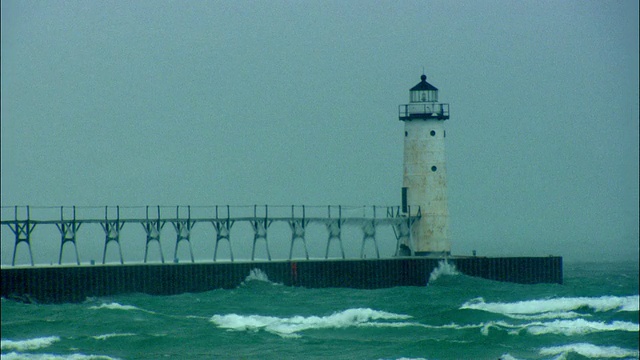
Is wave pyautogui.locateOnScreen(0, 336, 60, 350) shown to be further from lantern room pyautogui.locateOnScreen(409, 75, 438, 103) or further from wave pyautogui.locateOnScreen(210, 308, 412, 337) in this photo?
lantern room pyautogui.locateOnScreen(409, 75, 438, 103)

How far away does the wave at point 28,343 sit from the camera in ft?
136

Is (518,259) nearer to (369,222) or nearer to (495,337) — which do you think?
(369,222)

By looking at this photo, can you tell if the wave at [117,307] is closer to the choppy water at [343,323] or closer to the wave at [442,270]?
the choppy water at [343,323]

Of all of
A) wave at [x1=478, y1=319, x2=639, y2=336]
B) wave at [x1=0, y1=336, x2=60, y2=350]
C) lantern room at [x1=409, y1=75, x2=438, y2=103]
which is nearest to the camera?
wave at [x1=0, y1=336, x2=60, y2=350]

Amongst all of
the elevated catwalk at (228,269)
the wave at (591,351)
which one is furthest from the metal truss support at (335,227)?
the wave at (591,351)

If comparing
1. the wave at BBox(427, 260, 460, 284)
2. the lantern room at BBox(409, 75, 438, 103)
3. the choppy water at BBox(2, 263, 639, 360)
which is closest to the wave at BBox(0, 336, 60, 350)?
the choppy water at BBox(2, 263, 639, 360)

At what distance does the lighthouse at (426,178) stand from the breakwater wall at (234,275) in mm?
1615

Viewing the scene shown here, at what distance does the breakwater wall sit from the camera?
52.8m

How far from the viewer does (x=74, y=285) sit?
5331cm

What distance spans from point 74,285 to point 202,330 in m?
9.56

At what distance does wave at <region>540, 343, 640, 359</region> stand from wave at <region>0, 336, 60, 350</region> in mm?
15437

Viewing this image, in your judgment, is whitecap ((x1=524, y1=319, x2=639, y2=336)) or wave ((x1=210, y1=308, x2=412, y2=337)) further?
wave ((x1=210, y1=308, x2=412, y2=337))

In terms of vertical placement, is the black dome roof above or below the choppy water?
above

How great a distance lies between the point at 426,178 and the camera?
6041 centimetres
